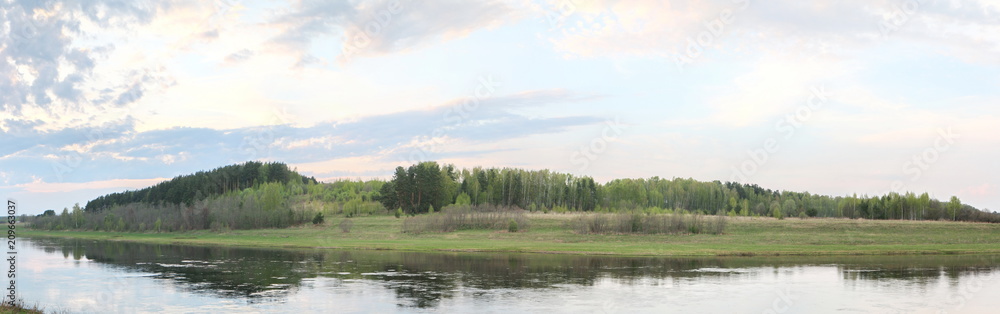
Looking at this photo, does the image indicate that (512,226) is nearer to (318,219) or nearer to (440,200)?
(318,219)

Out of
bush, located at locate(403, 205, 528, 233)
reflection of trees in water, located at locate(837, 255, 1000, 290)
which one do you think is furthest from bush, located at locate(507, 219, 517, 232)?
reflection of trees in water, located at locate(837, 255, 1000, 290)

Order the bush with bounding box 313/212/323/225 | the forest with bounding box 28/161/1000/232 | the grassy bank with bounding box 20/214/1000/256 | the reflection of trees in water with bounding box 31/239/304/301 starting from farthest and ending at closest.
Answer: the forest with bounding box 28/161/1000/232
the bush with bounding box 313/212/323/225
the grassy bank with bounding box 20/214/1000/256
the reflection of trees in water with bounding box 31/239/304/301

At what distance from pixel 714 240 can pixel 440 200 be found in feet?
226

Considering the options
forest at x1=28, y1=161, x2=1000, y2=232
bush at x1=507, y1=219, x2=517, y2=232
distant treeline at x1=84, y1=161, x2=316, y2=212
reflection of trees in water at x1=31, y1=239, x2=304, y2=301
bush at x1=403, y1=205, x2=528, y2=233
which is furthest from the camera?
distant treeline at x1=84, y1=161, x2=316, y2=212

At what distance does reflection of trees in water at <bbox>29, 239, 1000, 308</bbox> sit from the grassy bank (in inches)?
222

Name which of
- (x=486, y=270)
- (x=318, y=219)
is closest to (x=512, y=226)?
(x=318, y=219)

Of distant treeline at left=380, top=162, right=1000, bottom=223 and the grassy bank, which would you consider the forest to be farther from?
the grassy bank

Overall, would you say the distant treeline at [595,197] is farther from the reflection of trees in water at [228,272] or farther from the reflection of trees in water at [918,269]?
the reflection of trees in water at [228,272]

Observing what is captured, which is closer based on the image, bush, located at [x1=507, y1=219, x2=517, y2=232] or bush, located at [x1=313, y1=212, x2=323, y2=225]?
bush, located at [x1=507, y1=219, x2=517, y2=232]

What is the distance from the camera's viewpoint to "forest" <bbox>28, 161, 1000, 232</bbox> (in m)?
118

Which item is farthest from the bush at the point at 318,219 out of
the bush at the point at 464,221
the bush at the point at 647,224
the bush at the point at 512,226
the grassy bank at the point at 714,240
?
the bush at the point at 647,224

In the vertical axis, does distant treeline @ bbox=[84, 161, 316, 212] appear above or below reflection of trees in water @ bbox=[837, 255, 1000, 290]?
above

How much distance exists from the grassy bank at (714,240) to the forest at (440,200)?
57.6ft

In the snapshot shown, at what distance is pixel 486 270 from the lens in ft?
141
